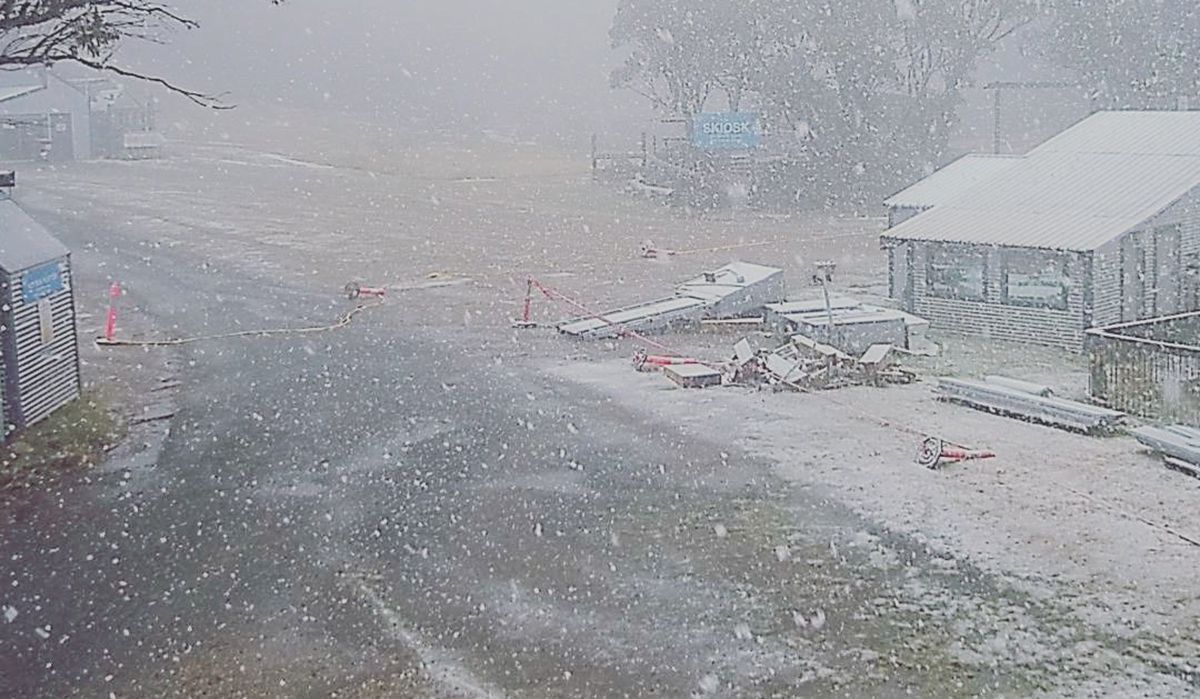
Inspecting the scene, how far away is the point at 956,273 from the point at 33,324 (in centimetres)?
1798

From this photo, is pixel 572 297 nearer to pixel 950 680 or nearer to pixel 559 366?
pixel 559 366

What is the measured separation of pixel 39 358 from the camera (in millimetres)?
19875

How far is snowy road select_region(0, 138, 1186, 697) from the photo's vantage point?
11.4 metres

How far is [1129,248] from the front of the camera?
25719mm

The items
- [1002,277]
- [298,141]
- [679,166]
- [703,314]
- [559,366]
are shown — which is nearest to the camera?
[559,366]

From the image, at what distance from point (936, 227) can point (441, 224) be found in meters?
22.4

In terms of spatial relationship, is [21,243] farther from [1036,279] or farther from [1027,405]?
[1036,279]

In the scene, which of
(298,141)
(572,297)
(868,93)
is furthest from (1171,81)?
(298,141)

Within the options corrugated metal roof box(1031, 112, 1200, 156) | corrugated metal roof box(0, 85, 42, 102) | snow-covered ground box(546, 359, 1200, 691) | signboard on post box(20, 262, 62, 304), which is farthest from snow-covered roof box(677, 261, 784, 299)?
corrugated metal roof box(0, 85, 42, 102)

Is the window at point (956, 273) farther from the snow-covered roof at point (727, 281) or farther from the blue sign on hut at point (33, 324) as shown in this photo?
the blue sign on hut at point (33, 324)

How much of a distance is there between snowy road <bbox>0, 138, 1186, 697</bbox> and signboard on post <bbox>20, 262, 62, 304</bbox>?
2.89m

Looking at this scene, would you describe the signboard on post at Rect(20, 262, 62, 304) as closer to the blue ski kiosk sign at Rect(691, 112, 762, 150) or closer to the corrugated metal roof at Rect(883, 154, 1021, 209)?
the corrugated metal roof at Rect(883, 154, 1021, 209)

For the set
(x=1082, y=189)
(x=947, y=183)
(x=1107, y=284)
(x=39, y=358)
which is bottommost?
(x=39, y=358)

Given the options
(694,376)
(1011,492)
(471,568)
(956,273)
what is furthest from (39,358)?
(956,273)
